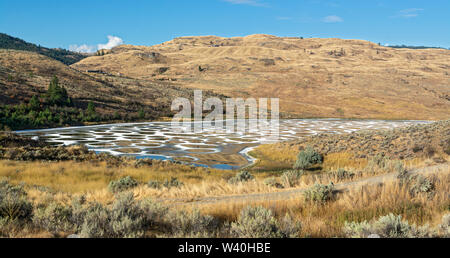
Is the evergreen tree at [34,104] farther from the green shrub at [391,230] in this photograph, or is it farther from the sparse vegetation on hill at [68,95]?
the green shrub at [391,230]

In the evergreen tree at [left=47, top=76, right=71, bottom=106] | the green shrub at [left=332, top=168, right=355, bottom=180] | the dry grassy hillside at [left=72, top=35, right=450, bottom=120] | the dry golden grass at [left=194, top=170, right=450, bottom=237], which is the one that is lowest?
the green shrub at [left=332, top=168, right=355, bottom=180]

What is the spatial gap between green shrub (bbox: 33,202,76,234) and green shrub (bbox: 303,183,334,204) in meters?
5.18

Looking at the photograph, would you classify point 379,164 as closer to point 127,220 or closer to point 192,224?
point 192,224

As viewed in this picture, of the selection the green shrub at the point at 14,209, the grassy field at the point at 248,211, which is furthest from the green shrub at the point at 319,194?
the green shrub at the point at 14,209

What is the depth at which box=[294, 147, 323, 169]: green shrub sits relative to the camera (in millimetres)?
26203

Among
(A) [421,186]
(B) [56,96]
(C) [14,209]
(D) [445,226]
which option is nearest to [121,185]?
(C) [14,209]

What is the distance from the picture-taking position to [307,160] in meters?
26.6

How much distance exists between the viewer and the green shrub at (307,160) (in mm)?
26203

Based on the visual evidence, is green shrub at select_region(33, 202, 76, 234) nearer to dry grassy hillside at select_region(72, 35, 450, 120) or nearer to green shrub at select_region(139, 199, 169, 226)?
green shrub at select_region(139, 199, 169, 226)

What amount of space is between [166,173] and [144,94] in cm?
7456

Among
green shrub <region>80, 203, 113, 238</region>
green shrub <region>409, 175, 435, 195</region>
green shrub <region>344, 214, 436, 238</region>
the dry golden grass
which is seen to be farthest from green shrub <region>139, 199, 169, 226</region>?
green shrub <region>409, 175, 435, 195</region>

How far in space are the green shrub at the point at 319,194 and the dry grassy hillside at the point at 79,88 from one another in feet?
198
